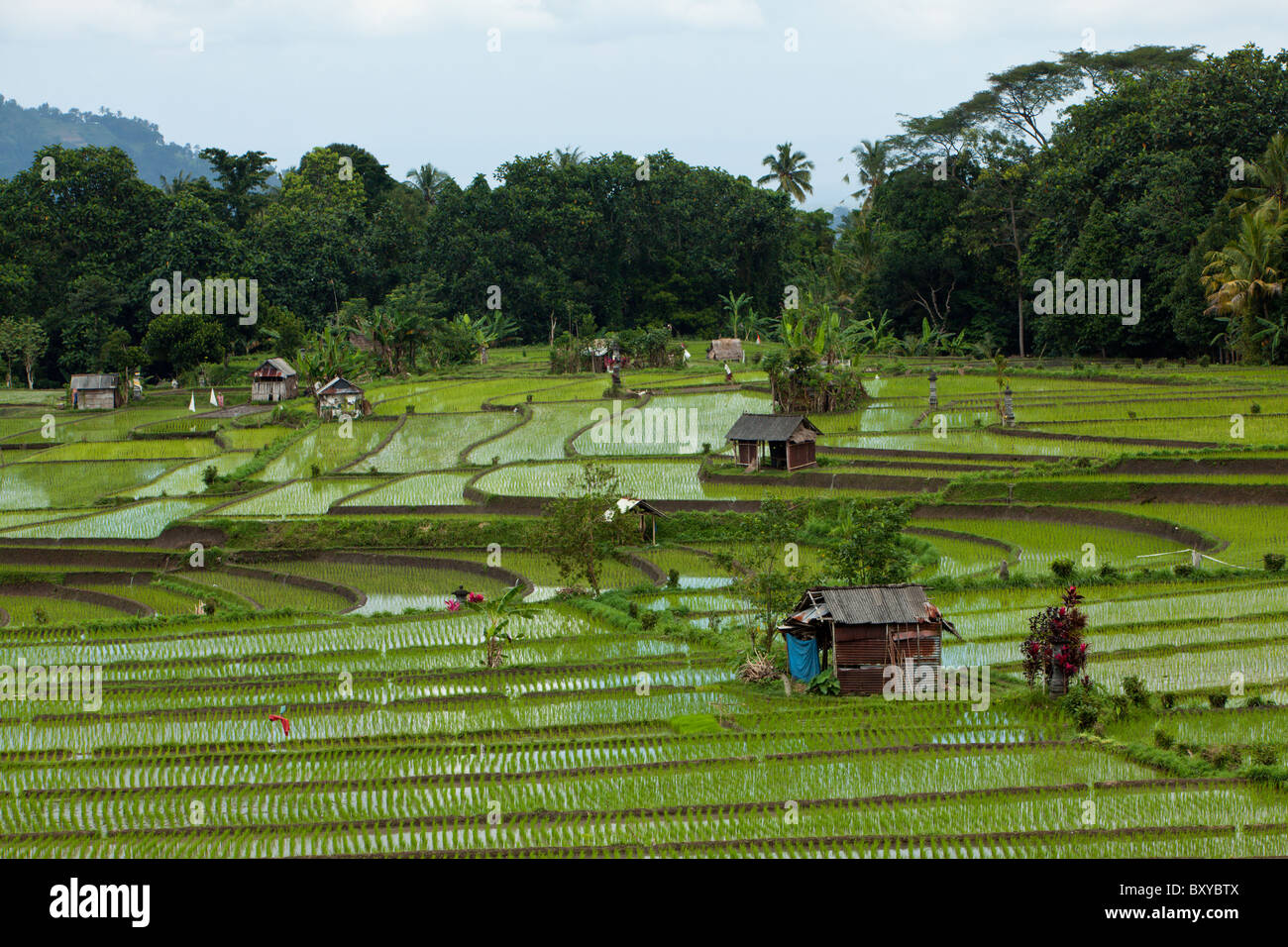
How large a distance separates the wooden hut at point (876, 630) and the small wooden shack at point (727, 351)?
124ft

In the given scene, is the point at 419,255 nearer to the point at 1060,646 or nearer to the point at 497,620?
the point at 497,620

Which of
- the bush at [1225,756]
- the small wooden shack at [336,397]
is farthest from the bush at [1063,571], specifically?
the small wooden shack at [336,397]

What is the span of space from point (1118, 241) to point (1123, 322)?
111 inches

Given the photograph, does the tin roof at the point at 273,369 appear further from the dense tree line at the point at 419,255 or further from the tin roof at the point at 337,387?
the tin roof at the point at 337,387

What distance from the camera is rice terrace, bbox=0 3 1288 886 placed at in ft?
42.1

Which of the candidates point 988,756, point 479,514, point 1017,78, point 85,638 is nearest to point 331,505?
point 479,514

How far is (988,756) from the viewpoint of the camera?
1329 cm

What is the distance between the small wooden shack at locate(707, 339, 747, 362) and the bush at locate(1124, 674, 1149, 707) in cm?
3950

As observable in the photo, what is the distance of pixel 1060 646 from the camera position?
14.6 meters

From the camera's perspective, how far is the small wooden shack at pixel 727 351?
176 ft

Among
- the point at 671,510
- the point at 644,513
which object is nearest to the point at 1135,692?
the point at 644,513

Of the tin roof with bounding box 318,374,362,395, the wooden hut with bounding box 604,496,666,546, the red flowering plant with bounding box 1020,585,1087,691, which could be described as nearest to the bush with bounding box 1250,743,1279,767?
the red flowering plant with bounding box 1020,585,1087,691

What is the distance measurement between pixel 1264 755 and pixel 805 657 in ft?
18.1

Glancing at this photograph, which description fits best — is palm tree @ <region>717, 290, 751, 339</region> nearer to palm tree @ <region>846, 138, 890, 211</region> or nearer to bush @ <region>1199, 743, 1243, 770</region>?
palm tree @ <region>846, 138, 890, 211</region>
